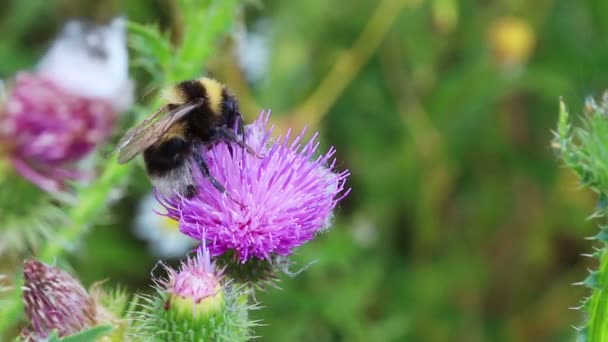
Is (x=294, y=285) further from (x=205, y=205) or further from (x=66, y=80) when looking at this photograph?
(x=205, y=205)

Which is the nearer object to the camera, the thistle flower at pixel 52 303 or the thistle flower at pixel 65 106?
the thistle flower at pixel 52 303

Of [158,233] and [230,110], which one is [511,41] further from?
[230,110]

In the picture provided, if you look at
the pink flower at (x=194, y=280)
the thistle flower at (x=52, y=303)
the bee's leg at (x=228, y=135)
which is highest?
the bee's leg at (x=228, y=135)

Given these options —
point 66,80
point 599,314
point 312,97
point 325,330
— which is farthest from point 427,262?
point 599,314

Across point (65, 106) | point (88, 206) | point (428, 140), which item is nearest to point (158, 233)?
point (428, 140)

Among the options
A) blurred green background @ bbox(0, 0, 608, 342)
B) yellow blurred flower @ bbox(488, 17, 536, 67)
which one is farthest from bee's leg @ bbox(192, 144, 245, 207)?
yellow blurred flower @ bbox(488, 17, 536, 67)

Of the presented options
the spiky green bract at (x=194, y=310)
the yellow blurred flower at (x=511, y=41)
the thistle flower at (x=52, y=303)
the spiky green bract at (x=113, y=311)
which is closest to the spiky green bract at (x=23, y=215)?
the spiky green bract at (x=113, y=311)

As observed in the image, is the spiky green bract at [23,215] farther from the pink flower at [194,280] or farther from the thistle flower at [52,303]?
the pink flower at [194,280]
